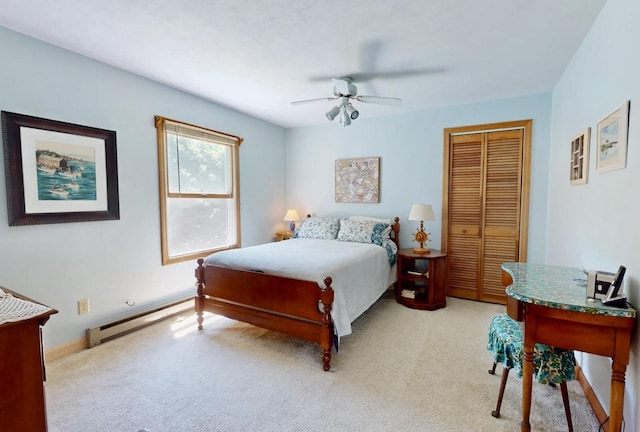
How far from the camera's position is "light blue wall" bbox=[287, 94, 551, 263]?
11.5ft

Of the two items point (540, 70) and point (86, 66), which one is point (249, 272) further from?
point (540, 70)

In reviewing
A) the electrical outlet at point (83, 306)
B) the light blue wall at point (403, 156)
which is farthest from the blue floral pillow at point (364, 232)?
the electrical outlet at point (83, 306)

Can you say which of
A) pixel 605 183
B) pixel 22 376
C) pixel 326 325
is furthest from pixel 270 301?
pixel 605 183

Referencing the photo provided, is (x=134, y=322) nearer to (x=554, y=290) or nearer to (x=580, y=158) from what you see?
(x=554, y=290)

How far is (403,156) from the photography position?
4.24 metres

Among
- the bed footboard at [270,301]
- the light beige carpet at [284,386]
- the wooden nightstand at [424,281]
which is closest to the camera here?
the light beige carpet at [284,386]

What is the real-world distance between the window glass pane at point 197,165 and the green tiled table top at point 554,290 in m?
3.34

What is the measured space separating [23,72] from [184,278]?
7.64 ft

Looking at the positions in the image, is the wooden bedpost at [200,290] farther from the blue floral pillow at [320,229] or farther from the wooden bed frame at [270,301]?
the blue floral pillow at [320,229]

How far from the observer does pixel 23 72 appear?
2.25 metres

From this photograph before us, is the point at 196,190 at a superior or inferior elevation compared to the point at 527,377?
superior

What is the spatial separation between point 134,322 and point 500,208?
14.2ft

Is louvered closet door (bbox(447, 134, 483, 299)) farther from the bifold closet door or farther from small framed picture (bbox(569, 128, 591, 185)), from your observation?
small framed picture (bbox(569, 128, 591, 185))

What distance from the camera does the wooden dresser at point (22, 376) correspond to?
121 centimetres
